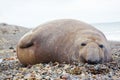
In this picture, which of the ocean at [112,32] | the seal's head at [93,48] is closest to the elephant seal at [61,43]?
the seal's head at [93,48]

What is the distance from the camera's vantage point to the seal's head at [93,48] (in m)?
7.02

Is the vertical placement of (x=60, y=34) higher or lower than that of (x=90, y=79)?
higher

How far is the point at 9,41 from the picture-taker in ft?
56.5

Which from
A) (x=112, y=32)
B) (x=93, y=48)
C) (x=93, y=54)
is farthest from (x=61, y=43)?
(x=112, y=32)

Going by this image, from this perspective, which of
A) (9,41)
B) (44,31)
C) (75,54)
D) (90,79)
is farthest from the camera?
(9,41)

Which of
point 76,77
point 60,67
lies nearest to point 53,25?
point 60,67

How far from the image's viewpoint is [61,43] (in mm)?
8023

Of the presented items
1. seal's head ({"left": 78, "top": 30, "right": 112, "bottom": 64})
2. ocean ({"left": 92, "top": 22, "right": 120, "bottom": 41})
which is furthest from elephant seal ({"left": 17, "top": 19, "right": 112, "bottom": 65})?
ocean ({"left": 92, "top": 22, "right": 120, "bottom": 41})

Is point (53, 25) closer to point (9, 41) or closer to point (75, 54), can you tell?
point (75, 54)

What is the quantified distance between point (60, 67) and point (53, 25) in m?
1.70

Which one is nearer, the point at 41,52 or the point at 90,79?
the point at 90,79

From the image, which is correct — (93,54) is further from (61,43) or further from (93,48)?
(61,43)

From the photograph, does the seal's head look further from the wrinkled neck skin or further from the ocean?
the ocean

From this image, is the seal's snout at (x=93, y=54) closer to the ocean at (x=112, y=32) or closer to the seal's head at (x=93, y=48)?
the seal's head at (x=93, y=48)
